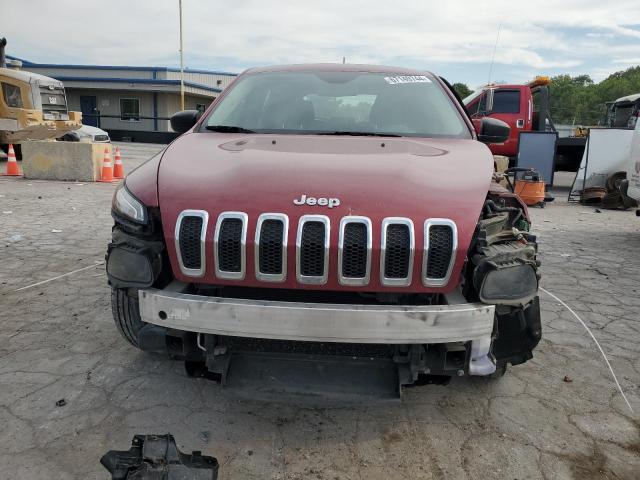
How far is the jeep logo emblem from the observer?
2049 millimetres

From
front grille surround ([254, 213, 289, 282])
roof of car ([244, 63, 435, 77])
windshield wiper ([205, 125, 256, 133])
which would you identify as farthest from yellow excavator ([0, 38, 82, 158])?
front grille surround ([254, 213, 289, 282])

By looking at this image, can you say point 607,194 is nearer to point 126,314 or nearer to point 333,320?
point 333,320

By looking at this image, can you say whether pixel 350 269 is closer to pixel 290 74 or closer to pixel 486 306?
pixel 486 306

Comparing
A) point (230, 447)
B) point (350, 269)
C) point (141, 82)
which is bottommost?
point (230, 447)

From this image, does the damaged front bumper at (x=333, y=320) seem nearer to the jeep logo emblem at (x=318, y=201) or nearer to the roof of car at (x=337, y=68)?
the jeep logo emblem at (x=318, y=201)

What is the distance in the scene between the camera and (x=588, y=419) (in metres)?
2.48

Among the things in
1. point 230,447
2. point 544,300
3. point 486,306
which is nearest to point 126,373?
point 230,447

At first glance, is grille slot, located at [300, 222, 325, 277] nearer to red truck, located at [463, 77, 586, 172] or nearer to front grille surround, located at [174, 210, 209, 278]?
front grille surround, located at [174, 210, 209, 278]

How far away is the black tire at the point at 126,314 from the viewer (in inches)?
92.0

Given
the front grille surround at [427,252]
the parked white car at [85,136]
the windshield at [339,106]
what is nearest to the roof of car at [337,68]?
the windshield at [339,106]

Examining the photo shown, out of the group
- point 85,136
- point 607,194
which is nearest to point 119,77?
point 85,136

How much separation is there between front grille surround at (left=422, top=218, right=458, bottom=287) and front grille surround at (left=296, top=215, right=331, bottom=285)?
380 millimetres

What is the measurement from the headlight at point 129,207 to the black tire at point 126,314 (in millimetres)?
365

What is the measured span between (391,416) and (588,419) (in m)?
0.97
